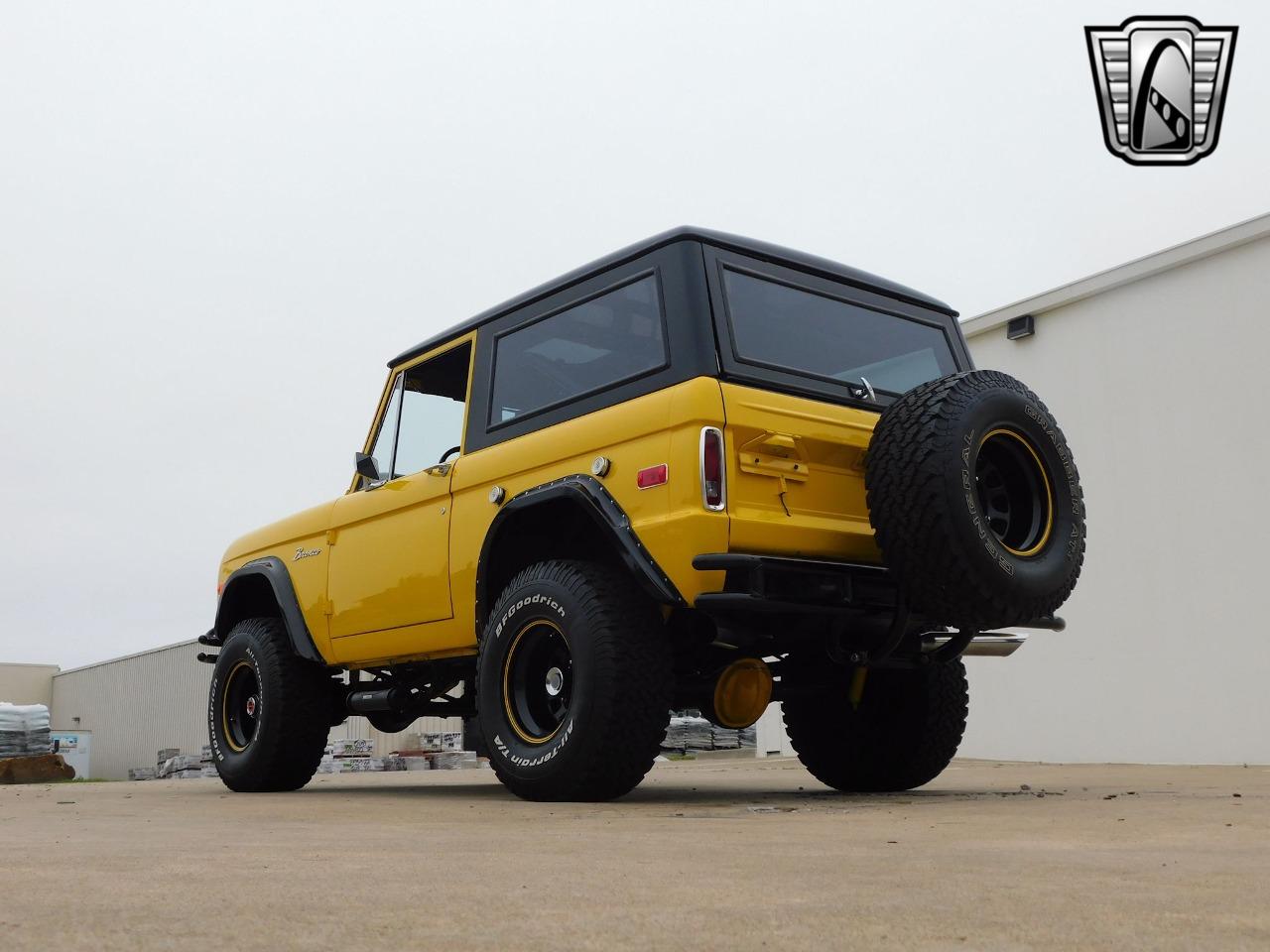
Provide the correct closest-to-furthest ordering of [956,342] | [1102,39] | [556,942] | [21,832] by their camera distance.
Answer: [556,942] → [21,832] → [956,342] → [1102,39]

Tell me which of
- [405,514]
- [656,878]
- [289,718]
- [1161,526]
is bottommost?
[656,878]

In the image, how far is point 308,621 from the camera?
24.6ft

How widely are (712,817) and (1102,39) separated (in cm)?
757

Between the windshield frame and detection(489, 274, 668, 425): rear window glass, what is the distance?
0.26m

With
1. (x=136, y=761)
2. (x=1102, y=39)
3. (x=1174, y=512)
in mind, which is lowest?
(x=136, y=761)

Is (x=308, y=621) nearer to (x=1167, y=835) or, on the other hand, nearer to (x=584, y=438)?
(x=584, y=438)

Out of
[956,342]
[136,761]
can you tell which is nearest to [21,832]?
[956,342]

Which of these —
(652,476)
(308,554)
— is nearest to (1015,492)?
(652,476)

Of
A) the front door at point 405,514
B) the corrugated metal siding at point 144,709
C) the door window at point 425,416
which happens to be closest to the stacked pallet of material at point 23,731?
the corrugated metal siding at point 144,709

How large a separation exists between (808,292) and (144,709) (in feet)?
113

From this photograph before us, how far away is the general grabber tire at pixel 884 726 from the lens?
250 inches

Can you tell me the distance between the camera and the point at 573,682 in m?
5.17

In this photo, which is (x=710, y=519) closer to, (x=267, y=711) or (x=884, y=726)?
(x=884, y=726)

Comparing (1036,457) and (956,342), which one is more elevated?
(956,342)
